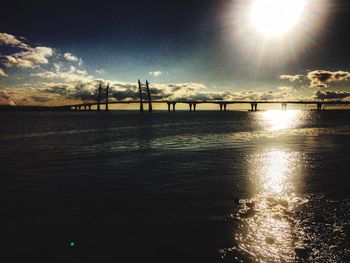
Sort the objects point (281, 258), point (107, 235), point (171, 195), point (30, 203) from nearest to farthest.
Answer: point (281, 258) < point (107, 235) < point (30, 203) < point (171, 195)

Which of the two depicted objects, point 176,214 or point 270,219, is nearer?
point 270,219

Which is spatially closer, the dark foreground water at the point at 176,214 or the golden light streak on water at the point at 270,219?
the golden light streak on water at the point at 270,219

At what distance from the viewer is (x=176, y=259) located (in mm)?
7633

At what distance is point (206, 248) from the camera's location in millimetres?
8141

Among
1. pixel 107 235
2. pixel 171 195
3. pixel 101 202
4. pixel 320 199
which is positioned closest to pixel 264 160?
pixel 320 199

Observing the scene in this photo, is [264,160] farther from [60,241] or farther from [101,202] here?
[60,241]

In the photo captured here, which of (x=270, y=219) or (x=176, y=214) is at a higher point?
(x=270, y=219)

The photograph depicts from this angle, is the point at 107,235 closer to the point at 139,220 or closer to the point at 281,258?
the point at 139,220

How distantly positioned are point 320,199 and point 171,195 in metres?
6.50

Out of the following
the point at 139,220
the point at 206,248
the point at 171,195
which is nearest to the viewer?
the point at 206,248

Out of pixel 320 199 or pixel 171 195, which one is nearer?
pixel 320 199

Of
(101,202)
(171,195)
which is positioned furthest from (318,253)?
(101,202)

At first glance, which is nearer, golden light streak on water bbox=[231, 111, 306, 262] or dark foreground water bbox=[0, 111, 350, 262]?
golden light streak on water bbox=[231, 111, 306, 262]

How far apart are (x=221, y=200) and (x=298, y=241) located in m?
4.43
